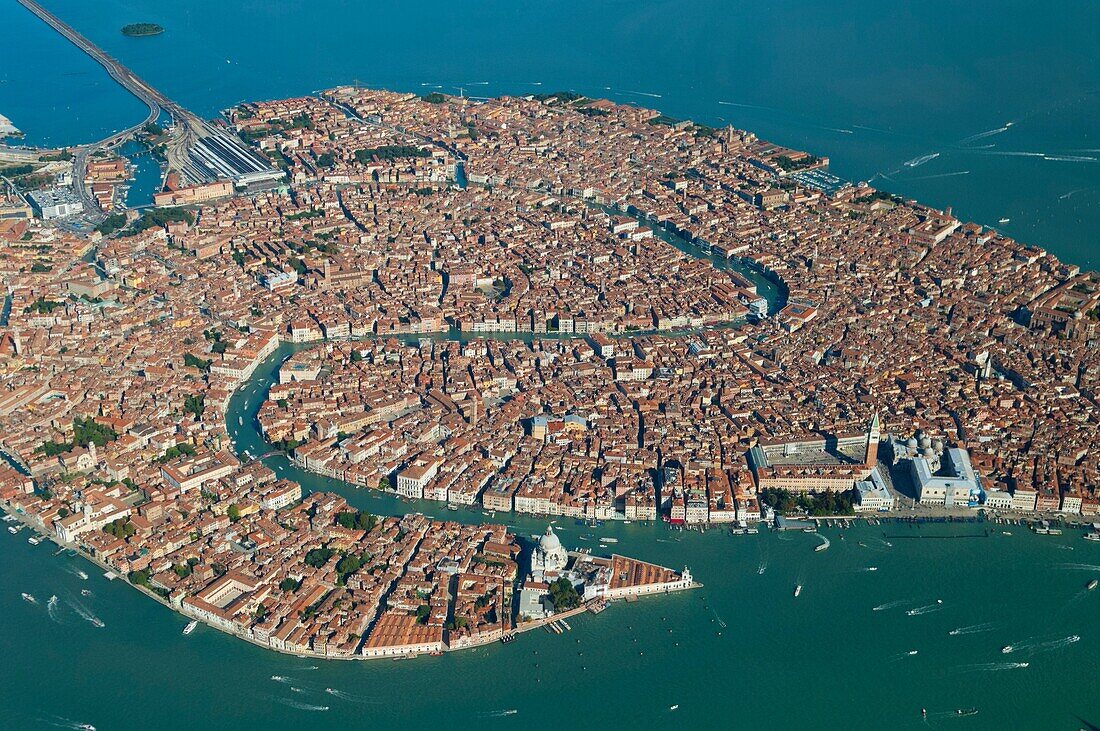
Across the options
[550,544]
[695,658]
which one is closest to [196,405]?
[550,544]

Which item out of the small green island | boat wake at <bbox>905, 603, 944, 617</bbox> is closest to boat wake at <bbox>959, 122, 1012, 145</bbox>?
boat wake at <bbox>905, 603, 944, 617</bbox>

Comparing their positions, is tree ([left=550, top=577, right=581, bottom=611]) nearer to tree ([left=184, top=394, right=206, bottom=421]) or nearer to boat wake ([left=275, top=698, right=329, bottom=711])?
boat wake ([left=275, top=698, right=329, bottom=711])

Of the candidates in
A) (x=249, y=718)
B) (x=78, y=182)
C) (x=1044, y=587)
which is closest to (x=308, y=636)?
(x=249, y=718)

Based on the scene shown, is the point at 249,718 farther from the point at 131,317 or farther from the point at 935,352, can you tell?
the point at 935,352

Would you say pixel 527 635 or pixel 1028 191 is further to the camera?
pixel 1028 191

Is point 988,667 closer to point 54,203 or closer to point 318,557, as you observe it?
point 318,557

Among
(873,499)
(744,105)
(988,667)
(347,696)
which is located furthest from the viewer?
(744,105)
